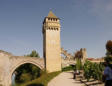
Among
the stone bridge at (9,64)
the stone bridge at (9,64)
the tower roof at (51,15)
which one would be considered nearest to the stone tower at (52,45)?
the tower roof at (51,15)

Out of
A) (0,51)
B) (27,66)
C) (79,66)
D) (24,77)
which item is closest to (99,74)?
(79,66)

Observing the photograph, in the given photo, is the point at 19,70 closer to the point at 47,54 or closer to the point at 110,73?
the point at 47,54

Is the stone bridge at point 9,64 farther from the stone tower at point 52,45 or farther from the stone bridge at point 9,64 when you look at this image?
the stone tower at point 52,45

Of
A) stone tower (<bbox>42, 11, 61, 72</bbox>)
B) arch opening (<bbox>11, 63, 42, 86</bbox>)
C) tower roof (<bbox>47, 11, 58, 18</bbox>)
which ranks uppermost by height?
tower roof (<bbox>47, 11, 58, 18</bbox>)

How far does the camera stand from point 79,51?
45.2m

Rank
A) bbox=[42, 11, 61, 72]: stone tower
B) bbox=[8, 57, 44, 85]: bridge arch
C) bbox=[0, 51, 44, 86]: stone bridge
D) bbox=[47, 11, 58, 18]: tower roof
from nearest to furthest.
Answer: bbox=[0, 51, 44, 86]: stone bridge < bbox=[8, 57, 44, 85]: bridge arch < bbox=[42, 11, 61, 72]: stone tower < bbox=[47, 11, 58, 18]: tower roof

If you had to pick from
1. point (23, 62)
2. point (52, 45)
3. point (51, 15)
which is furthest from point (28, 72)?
point (51, 15)

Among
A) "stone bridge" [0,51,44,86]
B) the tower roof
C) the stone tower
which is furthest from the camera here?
the tower roof

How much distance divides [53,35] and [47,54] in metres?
4.78

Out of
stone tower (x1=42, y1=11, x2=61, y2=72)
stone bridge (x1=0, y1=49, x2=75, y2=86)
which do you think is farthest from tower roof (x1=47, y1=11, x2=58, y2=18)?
stone bridge (x1=0, y1=49, x2=75, y2=86)

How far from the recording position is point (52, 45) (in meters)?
34.1

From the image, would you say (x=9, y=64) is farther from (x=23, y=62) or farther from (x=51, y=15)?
(x=51, y=15)

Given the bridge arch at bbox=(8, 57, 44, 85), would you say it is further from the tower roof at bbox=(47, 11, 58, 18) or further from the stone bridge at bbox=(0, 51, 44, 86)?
the tower roof at bbox=(47, 11, 58, 18)

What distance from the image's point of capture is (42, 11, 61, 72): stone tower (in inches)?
1308
